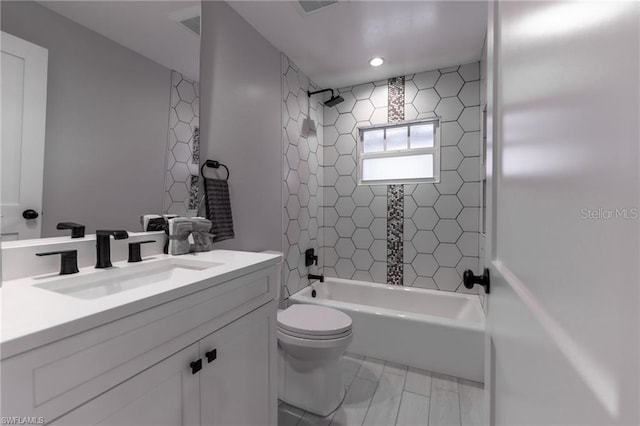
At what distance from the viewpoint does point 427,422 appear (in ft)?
5.15

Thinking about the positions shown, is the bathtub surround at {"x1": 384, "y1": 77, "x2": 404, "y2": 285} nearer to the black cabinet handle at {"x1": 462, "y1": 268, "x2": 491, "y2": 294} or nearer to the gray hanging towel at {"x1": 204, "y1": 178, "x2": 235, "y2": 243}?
the gray hanging towel at {"x1": 204, "y1": 178, "x2": 235, "y2": 243}

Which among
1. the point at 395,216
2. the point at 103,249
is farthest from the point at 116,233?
the point at 395,216

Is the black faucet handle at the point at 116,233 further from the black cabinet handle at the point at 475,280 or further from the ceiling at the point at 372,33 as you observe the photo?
the ceiling at the point at 372,33

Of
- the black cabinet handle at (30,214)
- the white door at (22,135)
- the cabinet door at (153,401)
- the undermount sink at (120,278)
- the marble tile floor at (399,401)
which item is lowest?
the marble tile floor at (399,401)

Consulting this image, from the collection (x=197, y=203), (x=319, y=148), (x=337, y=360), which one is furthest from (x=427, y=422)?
(x=319, y=148)

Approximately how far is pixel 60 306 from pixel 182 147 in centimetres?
104

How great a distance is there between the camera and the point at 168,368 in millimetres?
773

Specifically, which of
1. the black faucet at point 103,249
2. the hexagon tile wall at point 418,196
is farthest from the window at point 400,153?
the black faucet at point 103,249

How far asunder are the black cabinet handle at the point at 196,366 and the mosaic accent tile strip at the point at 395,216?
2.22 meters

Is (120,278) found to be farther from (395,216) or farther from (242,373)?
(395,216)

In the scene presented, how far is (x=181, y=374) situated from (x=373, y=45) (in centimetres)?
242

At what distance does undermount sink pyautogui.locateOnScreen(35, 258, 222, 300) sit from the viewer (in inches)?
35.8

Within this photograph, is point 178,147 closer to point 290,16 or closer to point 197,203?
point 197,203

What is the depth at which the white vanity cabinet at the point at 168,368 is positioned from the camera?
0.54 metres
